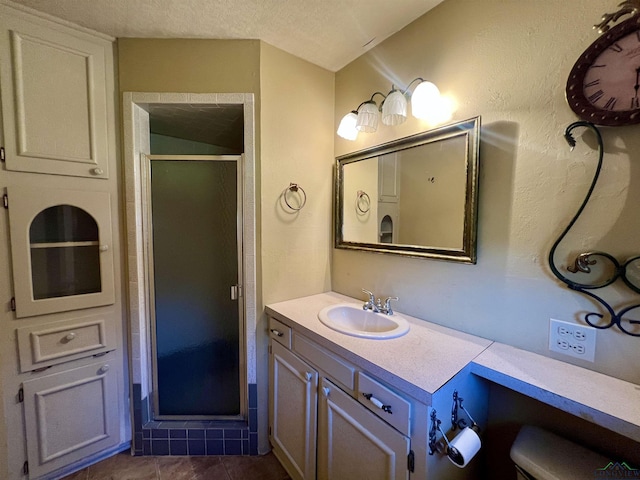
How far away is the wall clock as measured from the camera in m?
0.80

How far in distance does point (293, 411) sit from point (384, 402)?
2.23ft

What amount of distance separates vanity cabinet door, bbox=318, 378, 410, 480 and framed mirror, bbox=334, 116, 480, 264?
76 cm

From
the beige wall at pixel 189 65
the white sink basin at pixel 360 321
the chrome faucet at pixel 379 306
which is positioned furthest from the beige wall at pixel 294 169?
the chrome faucet at pixel 379 306

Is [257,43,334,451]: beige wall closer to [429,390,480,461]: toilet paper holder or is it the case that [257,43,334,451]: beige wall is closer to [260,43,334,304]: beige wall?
[260,43,334,304]: beige wall

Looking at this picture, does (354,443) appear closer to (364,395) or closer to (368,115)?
(364,395)

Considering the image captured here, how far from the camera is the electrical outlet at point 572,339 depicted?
0.91 metres

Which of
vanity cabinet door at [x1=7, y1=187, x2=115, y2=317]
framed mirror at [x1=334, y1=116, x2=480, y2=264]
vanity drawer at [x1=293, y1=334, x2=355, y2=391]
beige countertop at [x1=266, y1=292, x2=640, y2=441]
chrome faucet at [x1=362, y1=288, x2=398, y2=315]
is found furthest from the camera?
chrome faucet at [x1=362, y1=288, x2=398, y2=315]

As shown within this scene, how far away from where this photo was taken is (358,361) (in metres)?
1.01

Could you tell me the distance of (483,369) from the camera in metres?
0.94

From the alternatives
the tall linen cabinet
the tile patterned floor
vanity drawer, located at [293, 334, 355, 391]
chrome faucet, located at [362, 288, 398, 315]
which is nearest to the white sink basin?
chrome faucet, located at [362, 288, 398, 315]

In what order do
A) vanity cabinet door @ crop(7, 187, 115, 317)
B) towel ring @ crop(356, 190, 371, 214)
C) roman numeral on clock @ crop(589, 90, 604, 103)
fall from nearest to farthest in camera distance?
1. roman numeral on clock @ crop(589, 90, 604, 103)
2. vanity cabinet door @ crop(7, 187, 115, 317)
3. towel ring @ crop(356, 190, 371, 214)

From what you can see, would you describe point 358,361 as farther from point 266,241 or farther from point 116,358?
point 116,358

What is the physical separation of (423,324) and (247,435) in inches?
50.5

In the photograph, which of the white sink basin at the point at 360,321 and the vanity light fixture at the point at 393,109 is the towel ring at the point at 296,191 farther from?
the white sink basin at the point at 360,321
